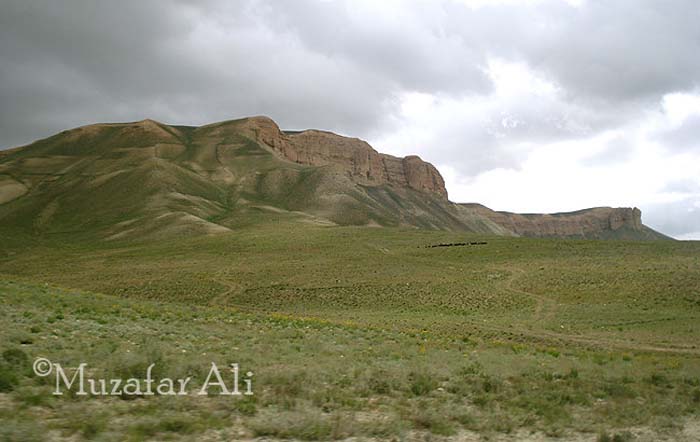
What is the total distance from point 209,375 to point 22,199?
16120 centimetres

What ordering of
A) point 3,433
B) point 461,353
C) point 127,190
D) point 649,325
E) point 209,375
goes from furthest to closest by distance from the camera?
point 127,190 → point 649,325 → point 461,353 → point 209,375 → point 3,433

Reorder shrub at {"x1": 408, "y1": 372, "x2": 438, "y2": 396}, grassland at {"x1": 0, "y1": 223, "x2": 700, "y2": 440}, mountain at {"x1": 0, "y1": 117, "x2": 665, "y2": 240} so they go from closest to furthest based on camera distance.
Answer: grassland at {"x1": 0, "y1": 223, "x2": 700, "y2": 440}
shrub at {"x1": 408, "y1": 372, "x2": 438, "y2": 396}
mountain at {"x1": 0, "y1": 117, "x2": 665, "y2": 240}

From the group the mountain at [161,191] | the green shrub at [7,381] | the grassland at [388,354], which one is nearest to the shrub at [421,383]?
the grassland at [388,354]

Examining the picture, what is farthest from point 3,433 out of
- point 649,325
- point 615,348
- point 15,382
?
point 649,325

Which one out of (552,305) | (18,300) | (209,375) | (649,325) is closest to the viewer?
(209,375)

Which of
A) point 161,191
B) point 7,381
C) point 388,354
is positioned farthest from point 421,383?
point 161,191

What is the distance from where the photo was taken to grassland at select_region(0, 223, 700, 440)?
8.30 metres

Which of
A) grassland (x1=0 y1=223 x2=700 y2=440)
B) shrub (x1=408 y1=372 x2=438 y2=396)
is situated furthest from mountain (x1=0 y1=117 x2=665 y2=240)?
shrub (x1=408 y1=372 x2=438 y2=396)

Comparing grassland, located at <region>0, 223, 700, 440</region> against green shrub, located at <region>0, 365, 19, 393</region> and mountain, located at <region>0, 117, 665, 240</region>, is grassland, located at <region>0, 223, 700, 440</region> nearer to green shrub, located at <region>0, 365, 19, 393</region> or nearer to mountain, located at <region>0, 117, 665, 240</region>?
green shrub, located at <region>0, 365, 19, 393</region>

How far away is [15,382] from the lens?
861cm

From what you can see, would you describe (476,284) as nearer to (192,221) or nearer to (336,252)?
(336,252)

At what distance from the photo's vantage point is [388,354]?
16.5 meters

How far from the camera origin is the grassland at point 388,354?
8305 millimetres

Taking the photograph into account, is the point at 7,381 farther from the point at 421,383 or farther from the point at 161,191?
the point at 161,191
